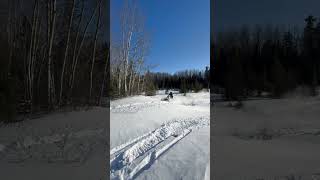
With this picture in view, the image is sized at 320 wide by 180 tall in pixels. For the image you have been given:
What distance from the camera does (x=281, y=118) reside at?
133 inches

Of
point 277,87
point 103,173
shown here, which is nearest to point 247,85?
point 277,87

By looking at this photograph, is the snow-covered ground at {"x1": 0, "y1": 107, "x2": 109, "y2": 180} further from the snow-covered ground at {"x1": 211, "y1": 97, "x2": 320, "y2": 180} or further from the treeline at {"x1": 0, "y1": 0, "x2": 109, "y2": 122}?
the snow-covered ground at {"x1": 211, "y1": 97, "x2": 320, "y2": 180}

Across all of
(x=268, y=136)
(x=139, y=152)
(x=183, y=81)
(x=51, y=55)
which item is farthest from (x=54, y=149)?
(x=183, y=81)

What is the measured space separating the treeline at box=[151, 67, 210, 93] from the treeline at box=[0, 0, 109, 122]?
14.7m

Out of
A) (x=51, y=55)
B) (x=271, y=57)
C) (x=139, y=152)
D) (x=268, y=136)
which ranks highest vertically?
(x=51, y=55)

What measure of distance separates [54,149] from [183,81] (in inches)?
917

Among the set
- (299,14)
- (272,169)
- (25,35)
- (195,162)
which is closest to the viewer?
(272,169)

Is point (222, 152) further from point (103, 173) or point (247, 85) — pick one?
point (103, 173)

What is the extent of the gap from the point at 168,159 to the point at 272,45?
6.03 ft

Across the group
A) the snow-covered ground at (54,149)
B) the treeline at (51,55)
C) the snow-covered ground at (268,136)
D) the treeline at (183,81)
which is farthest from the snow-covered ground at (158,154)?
the treeline at (183,81)

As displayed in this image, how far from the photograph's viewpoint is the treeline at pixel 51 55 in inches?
252

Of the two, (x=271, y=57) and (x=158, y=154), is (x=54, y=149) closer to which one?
(x=158, y=154)

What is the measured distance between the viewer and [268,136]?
3.32 m

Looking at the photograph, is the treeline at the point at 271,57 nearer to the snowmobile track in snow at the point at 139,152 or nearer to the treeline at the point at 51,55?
the snowmobile track in snow at the point at 139,152
